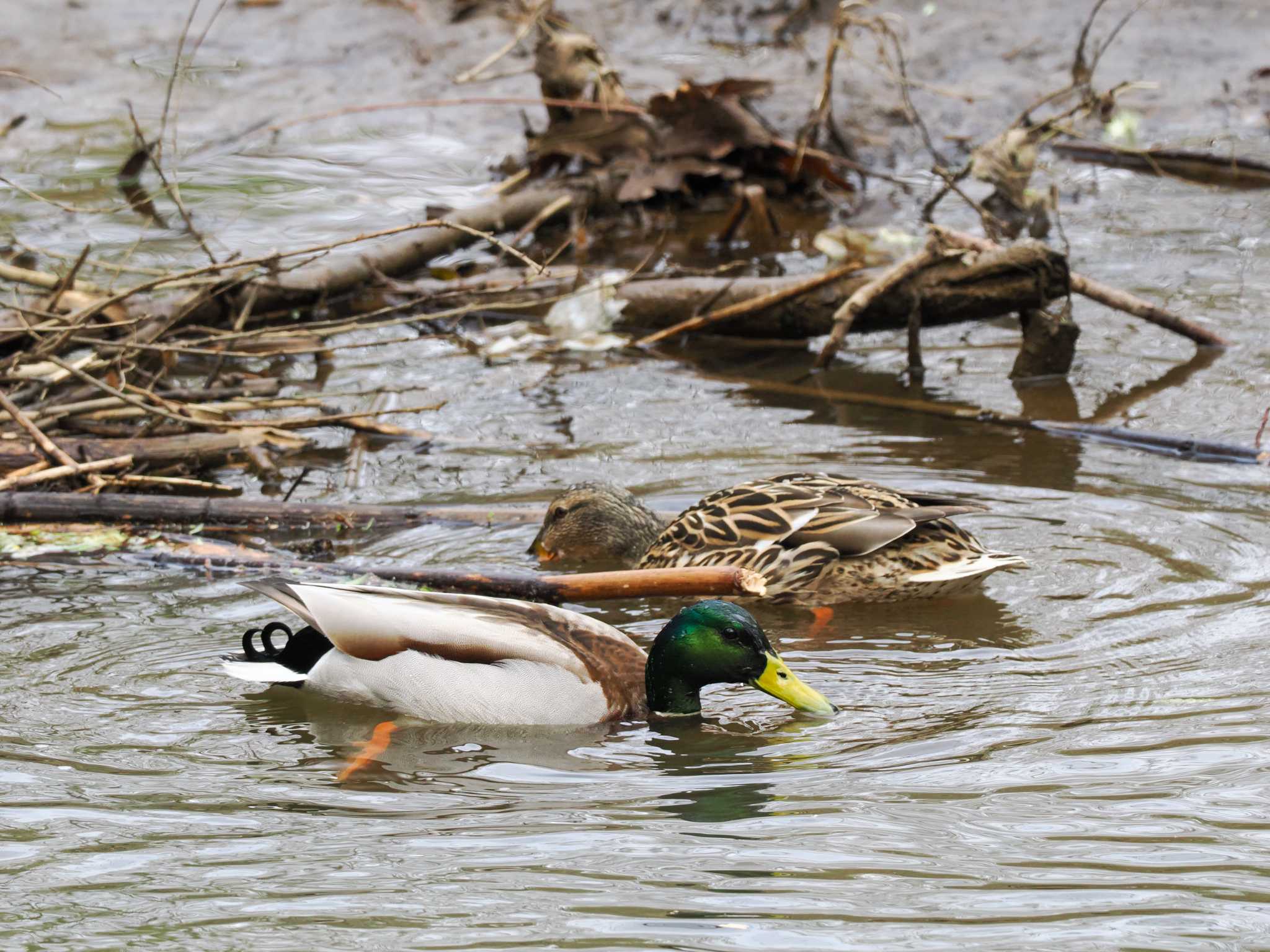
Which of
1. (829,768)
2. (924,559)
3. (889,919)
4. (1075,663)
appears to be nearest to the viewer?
(889,919)

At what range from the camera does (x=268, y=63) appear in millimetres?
14297

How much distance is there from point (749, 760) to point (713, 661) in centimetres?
40

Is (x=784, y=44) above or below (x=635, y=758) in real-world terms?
above

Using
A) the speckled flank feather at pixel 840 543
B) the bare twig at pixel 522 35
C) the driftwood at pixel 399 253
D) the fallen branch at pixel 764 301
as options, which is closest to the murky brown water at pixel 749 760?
the speckled flank feather at pixel 840 543

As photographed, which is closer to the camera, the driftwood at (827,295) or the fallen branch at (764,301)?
the driftwood at (827,295)

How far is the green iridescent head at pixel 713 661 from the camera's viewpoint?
16.3 feet

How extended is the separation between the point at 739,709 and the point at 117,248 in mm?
6912

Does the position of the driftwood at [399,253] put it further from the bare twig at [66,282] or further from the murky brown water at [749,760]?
Answer: the murky brown water at [749,760]

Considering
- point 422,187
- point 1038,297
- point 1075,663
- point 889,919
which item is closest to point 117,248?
point 422,187

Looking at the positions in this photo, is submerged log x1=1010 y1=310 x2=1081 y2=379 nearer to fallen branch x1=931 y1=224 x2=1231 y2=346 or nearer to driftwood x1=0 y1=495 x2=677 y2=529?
fallen branch x1=931 y1=224 x2=1231 y2=346

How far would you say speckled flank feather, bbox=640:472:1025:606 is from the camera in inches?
231

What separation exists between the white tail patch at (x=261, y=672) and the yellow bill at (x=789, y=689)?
56.2 inches

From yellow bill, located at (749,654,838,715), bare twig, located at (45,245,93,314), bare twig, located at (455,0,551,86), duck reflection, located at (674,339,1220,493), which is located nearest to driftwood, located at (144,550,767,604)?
yellow bill, located at (749,654,838,715)

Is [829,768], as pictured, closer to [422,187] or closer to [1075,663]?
[1075,663]
